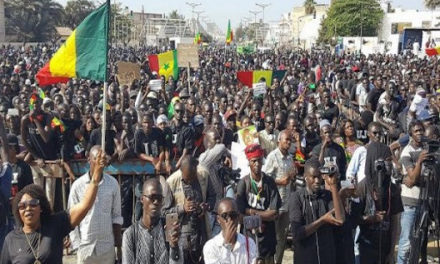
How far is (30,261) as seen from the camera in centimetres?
368

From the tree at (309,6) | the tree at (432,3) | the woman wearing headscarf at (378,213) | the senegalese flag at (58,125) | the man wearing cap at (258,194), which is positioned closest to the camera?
the woman wearing headscarf at (378,213)

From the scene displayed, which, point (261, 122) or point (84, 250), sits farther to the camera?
point (261, 122)

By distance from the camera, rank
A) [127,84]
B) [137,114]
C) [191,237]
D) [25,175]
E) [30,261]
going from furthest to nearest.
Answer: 1. [127,84]
2. [137,114]
3. [25,175]
4. [191,237]
5. [30,261]

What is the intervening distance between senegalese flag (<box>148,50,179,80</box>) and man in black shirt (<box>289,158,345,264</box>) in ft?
35.8

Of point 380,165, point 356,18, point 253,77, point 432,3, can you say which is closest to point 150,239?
point 380,165

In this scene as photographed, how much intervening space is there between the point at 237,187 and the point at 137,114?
3832mm

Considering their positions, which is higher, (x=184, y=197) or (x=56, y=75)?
(x=56, y=75)

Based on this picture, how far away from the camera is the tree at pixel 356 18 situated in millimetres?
66500

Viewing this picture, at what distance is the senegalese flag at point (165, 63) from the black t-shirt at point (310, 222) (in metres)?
10.9

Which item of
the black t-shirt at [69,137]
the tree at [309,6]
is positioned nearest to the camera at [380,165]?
the black t-shirt at [69,137]

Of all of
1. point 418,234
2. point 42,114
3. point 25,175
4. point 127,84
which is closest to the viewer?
point 418,234

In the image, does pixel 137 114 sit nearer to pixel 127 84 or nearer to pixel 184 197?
pixel 184 197

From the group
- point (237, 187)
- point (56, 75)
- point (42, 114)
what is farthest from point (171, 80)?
point (237, 187)

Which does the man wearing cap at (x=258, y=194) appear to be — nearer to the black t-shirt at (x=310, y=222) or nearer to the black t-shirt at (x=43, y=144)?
the black t-shirt at (x=310, y=222)
